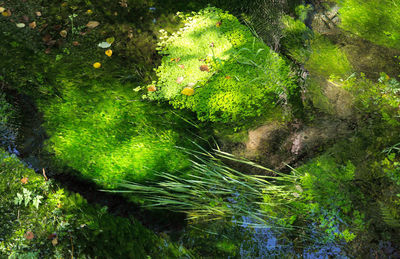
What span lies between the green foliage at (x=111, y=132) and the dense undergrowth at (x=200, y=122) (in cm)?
1

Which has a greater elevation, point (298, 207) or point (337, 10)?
point (337, 10)

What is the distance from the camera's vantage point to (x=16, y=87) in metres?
3.10

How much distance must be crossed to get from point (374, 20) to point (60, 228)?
357 cm

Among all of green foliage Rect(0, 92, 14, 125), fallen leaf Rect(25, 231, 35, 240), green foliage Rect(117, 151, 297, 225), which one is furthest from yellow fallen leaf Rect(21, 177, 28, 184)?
green foliage Rect(117, 151, 297, 225)

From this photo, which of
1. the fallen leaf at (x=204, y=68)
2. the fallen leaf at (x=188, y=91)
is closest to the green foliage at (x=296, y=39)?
the fallen leaf at (x=204, y=68)

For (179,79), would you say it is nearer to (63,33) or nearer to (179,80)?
(179,80)

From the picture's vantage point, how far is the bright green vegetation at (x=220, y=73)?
2.96m

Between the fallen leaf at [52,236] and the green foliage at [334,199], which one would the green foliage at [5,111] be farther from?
the green foliage at [334,199]

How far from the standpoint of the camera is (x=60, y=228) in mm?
2330

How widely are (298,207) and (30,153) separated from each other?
2.26 m

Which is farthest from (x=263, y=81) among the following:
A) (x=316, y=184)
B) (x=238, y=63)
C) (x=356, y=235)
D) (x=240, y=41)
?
(x=356, y=235)

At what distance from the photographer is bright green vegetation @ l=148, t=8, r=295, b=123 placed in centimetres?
296

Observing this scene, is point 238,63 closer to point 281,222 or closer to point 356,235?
point 281,222

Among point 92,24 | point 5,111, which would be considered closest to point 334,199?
point 5,111
